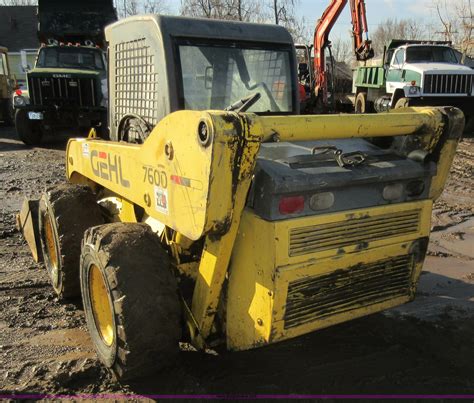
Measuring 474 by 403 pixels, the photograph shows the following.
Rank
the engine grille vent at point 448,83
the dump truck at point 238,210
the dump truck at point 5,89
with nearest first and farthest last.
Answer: the dump truck at point 238,210
the engine grille vent at point 448,83
the dump truck at point 5,89

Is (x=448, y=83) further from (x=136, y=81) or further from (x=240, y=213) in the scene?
(x=240, y=213)

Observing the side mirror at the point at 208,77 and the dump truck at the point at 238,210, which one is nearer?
the dump truck at the point at 238,210

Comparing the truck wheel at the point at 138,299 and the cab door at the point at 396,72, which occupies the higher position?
the cab door at the point at 396,72

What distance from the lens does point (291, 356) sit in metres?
3.18

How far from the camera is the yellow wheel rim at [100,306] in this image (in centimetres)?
298

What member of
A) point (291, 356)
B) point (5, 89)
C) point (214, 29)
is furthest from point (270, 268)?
point (5, 89)

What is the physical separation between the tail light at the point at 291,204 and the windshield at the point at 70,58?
11195 mm

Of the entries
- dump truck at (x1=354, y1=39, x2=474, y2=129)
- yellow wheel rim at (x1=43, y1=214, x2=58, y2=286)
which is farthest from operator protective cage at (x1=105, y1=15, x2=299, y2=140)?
dump truck at (x1=354, y1=39, x2=474, y2=129)

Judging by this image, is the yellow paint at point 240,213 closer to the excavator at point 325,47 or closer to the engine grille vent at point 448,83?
the engine grille vent at point 448,83

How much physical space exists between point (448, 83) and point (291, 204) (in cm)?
1321

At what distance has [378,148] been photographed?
123 inches

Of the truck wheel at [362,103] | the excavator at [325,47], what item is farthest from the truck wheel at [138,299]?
the truck wheel at [362,103]

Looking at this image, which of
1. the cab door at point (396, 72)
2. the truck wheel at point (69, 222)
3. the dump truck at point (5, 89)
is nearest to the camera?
the truck wheel at point (69, 222)

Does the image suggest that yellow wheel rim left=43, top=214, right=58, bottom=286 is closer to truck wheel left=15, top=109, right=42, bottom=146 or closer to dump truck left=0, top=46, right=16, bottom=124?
truck wheel left=15, top=109, right=42, bottom=146
